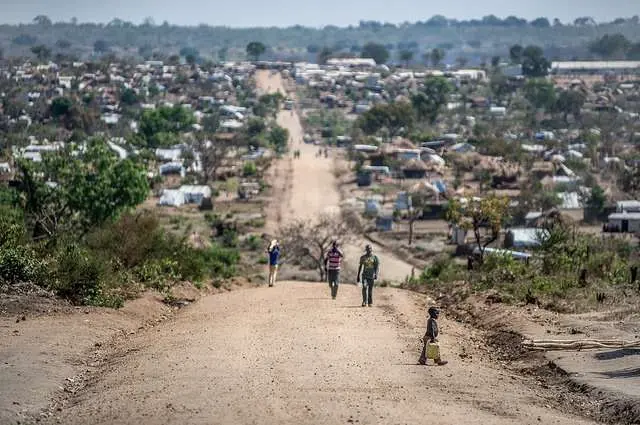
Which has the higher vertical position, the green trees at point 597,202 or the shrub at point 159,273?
the shrub at point 159,273

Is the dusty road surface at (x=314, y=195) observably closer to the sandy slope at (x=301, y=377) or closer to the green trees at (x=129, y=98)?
the green trees at (x=129, y=98)

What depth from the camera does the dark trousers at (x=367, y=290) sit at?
811 inches

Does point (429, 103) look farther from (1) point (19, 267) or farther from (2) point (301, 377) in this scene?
(2) point (301, 377)

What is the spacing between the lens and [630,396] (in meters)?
13.2

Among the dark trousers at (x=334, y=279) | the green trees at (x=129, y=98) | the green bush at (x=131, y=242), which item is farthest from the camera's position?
the green trees at (x=129, y=98)

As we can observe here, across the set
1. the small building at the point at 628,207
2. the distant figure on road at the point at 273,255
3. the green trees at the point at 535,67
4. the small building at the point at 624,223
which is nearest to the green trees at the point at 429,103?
the green trees at the point at 535,67

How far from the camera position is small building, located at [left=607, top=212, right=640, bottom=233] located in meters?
51.6

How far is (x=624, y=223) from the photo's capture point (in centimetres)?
5184

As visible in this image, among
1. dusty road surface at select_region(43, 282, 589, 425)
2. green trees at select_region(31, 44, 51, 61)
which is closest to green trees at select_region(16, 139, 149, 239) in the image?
dusty road surface at select_region(43, 282, 589, 425)

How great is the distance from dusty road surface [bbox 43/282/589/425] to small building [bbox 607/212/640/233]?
33798 millimetres

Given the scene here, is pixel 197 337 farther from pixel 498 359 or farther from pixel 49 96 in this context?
pixel 49 96

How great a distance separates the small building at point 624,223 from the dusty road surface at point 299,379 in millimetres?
33798

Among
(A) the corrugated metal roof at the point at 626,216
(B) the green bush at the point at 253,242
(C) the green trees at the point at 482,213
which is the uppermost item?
(C) the green trees at the point at 482,213

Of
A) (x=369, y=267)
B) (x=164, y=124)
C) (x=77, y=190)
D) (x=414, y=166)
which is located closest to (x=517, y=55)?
(x=164, y=124)
